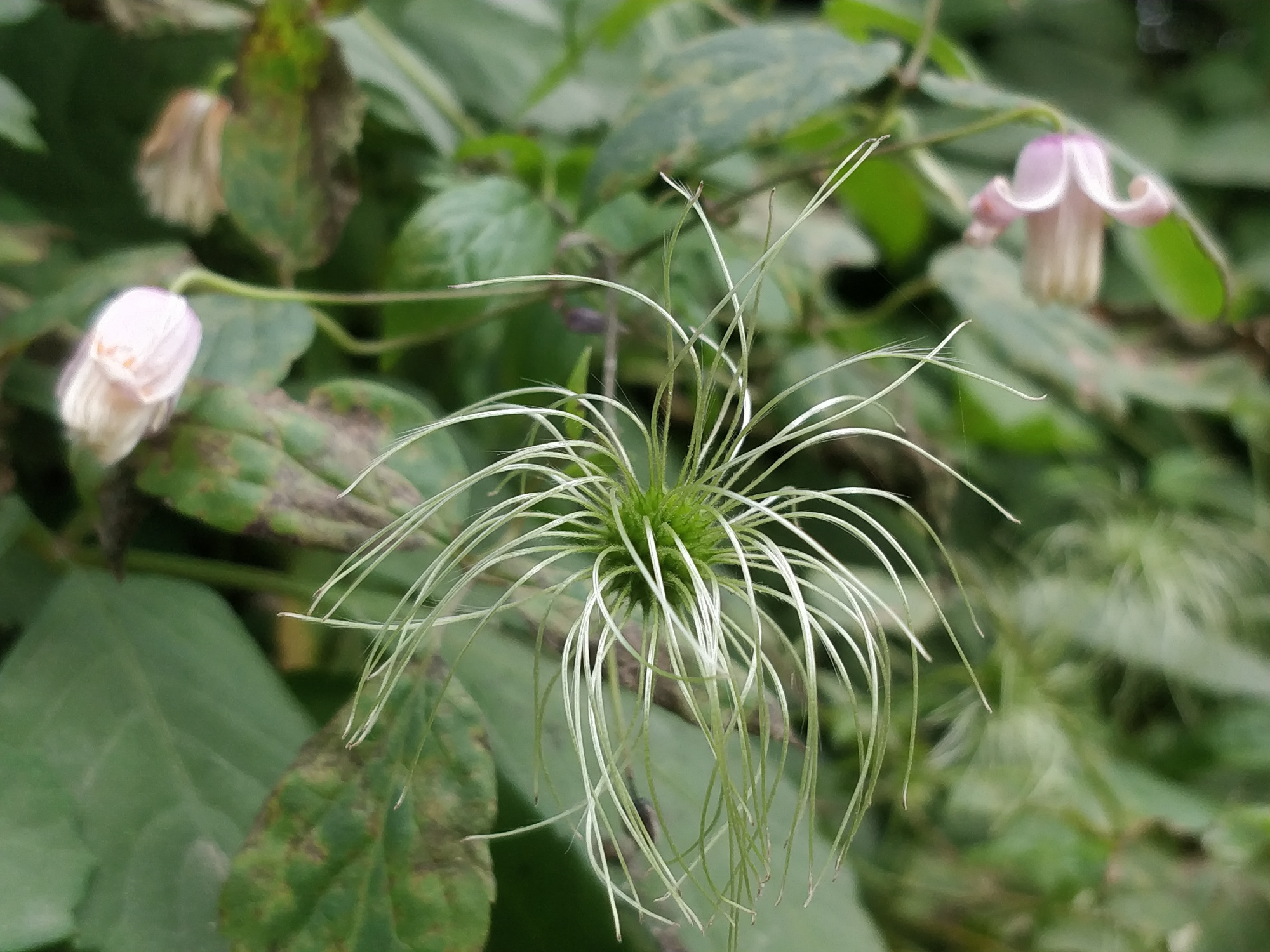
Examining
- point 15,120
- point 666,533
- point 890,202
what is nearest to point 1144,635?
point 890,202

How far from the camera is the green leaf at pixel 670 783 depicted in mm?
395

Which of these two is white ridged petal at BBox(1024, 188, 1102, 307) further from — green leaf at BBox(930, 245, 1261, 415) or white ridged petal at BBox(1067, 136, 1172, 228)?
green leaf at BBox(930, 245, 1261, 415)

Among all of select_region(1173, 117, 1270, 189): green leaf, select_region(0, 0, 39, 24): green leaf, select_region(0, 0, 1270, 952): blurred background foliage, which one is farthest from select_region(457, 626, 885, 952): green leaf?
select_region(1173, 117, 1270, 189): green leaf

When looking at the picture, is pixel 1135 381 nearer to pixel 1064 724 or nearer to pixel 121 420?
pixel 1064 724

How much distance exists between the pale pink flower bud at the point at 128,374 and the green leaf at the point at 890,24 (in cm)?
44

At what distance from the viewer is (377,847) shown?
333 millimetres

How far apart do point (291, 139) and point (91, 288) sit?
0.12 metres

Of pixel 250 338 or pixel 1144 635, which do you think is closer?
pixel 250 338

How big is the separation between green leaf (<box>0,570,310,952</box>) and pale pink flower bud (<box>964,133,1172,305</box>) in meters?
0.41

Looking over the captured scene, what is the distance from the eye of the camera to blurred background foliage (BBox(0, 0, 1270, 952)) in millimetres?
359

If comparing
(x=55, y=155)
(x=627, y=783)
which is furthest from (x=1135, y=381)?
(x=55, y=155)

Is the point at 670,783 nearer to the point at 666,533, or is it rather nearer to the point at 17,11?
the point at 666,533

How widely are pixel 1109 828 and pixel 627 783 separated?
424mm

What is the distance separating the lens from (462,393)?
628mm
